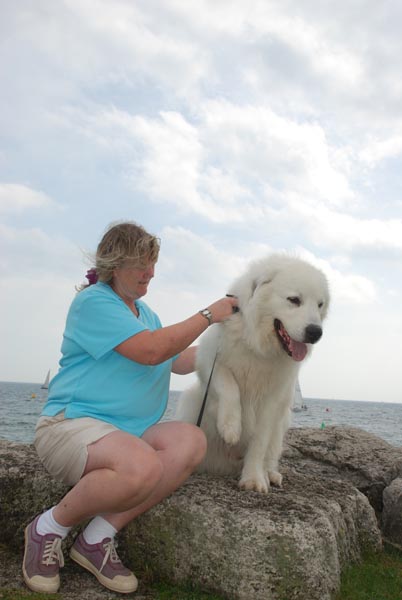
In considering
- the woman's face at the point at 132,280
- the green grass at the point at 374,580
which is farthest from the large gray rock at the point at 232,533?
the woman's face at the point at 132,280

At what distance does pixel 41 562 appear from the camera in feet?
10.8

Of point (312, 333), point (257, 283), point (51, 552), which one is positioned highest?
point (257, 283)

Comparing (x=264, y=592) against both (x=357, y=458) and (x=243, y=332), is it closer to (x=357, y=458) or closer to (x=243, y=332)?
(x=243, y=332)

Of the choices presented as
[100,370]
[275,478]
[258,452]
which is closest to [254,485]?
[258,452]

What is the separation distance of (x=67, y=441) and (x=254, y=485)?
172 cm

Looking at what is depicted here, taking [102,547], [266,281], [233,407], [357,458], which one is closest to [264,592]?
[102,547]

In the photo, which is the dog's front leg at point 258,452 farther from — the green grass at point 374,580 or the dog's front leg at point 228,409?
the green grass at point 374,580

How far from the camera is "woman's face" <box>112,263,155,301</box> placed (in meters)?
3.83

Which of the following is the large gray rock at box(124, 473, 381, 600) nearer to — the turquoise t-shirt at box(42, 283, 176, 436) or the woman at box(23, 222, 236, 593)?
the woman at box(23, 222, 236, 593)

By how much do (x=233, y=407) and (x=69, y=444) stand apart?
141cm

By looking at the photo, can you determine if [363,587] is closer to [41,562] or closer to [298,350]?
[298,350]

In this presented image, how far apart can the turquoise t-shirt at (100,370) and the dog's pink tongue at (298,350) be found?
1.18m

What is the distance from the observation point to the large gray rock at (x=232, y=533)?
350 centimetres

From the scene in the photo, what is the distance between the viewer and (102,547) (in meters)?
3.43
